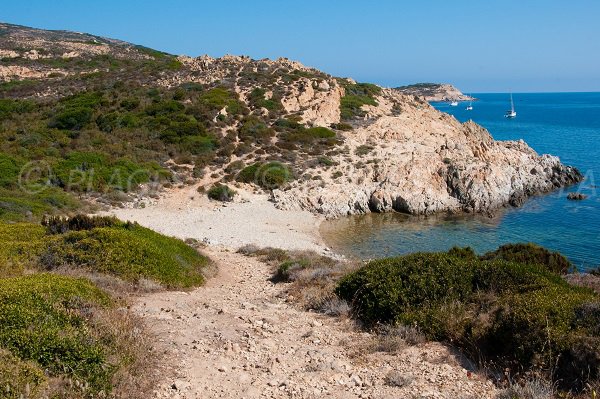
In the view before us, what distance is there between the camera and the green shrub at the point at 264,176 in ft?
102

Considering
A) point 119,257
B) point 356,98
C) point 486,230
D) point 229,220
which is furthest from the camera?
point 356,98

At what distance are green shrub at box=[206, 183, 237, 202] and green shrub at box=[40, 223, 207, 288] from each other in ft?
48.0

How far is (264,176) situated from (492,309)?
956 inches

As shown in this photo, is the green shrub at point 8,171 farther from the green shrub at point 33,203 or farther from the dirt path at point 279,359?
the dirt path at point 279,359

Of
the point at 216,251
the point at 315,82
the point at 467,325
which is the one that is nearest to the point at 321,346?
the point at 467,325

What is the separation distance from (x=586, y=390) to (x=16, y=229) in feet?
46.0

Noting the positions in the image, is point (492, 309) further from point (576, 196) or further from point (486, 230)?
point (576, 196)

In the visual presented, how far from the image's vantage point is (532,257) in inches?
669

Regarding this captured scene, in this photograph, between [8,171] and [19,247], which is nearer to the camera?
[19,247]

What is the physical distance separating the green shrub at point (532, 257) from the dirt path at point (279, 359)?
32.5 ft

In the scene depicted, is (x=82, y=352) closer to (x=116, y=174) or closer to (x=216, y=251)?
(x=216, y=251)

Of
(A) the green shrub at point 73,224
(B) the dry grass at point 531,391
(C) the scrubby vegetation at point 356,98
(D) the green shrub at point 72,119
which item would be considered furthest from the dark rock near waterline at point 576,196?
(D) the green shrub at point 72,119

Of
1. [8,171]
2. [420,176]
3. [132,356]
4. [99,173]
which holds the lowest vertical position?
[420,176]

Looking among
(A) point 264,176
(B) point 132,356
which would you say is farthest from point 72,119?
(B) point 132,356
